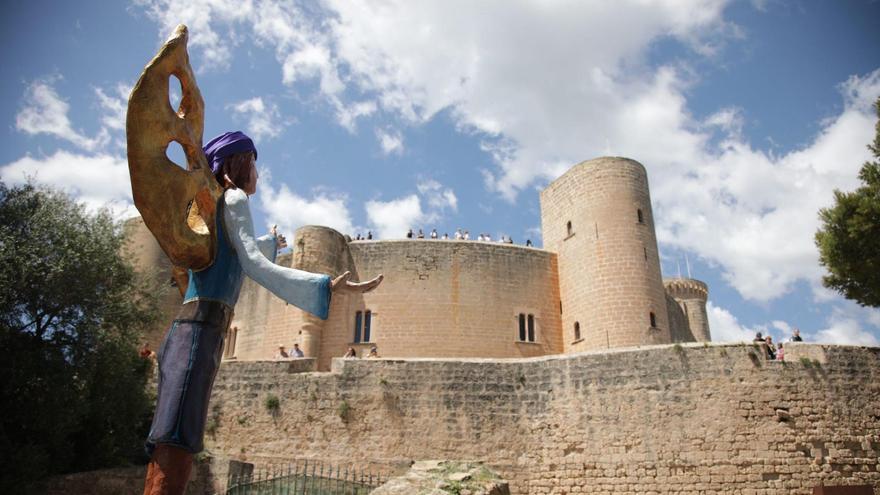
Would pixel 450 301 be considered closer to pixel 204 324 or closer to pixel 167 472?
pixel 204 324

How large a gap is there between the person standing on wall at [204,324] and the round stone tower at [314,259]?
20250 mm

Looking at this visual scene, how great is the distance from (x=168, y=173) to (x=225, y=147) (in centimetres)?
82

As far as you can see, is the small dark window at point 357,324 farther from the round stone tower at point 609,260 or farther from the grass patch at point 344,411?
the grass patch at point 344,411

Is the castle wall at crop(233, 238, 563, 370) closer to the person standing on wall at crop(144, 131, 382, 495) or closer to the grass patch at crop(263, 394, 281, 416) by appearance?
the grass patch at crop(263, 394, 281, 416)

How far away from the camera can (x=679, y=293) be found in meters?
45.8

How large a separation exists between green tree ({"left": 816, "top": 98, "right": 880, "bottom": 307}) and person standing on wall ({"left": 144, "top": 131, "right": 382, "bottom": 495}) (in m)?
15.4

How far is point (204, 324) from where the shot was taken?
4.33m

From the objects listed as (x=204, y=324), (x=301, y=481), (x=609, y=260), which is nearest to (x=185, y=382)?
(x=204, y=324)

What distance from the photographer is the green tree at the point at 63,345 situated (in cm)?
1364

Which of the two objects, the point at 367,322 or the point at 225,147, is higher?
the point at 367,322

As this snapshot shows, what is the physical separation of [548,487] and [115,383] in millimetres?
10484

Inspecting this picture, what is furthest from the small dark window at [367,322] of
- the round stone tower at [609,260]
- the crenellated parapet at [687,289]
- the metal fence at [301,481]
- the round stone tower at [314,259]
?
the crenellated parapet at [687,289]

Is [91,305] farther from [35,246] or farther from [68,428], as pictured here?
[68,428]

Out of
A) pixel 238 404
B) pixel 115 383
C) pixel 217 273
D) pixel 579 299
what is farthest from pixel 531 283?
pixel 217 273
